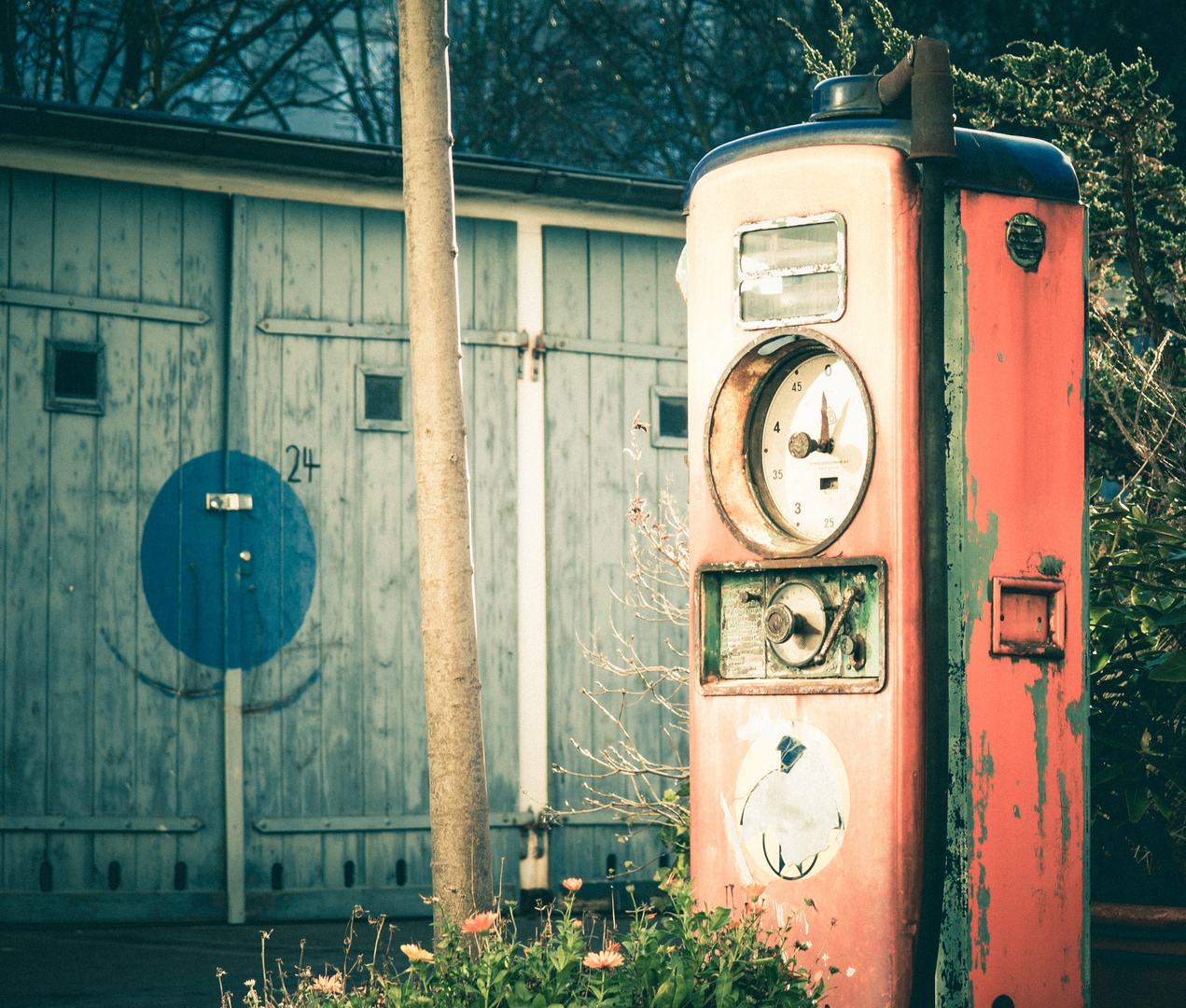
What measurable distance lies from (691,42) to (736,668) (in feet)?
39.7

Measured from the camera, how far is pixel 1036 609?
2.97 m

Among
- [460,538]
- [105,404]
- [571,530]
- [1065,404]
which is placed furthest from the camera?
[571,530]

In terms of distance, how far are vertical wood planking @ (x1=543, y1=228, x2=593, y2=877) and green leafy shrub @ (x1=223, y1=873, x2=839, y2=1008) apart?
3.65 meters

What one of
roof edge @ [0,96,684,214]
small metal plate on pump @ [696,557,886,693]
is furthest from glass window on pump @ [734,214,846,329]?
roof edge @ [0,96,684,214]

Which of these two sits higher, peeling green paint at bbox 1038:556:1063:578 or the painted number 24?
the painted number 24

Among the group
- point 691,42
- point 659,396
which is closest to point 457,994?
point 659,396

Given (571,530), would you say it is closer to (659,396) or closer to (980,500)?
(659,396)

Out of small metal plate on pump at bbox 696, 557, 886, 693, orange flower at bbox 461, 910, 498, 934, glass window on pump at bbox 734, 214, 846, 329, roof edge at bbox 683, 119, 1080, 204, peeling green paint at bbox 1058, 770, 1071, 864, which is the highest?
roof edge at bbox 683, 119, 1080, 204

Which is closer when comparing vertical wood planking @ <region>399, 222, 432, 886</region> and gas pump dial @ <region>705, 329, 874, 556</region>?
gas pump dial @ <region>705, 329, 874, 556</region>

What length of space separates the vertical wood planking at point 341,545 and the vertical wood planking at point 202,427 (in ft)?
1.60

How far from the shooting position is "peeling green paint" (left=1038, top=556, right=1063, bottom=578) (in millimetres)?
2969

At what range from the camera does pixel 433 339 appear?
11.5 feet

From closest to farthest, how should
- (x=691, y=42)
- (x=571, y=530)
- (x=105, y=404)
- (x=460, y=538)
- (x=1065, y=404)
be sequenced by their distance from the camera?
(x=1065, y=404) < (x=460, y=538) < (x=105, y=404) < (x=571, y=530) < (x=691, y=42)

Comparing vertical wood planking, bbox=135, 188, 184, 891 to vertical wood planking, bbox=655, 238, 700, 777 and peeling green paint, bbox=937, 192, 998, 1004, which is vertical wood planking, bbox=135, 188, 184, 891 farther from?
peeling green paint, bbox=937, 192, 998, 1004
